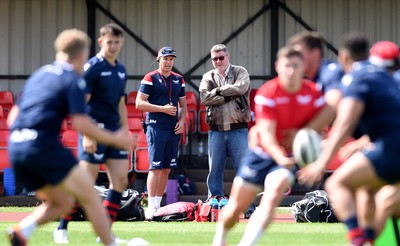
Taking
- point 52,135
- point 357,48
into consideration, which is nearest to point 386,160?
point 357,48

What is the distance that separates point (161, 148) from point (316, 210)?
8.19 ft

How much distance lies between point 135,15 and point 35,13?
7.07ft

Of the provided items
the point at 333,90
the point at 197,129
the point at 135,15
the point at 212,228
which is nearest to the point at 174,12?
the point at 135,15

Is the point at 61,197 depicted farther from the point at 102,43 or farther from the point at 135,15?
the point at 135,15

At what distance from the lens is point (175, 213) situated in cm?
1634

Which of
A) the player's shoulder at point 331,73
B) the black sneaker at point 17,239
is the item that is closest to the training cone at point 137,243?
the black sneaker at point 17,239

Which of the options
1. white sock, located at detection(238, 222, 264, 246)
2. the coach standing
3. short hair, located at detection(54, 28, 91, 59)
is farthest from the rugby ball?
the coach standing

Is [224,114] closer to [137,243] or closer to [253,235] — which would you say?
[137,243]

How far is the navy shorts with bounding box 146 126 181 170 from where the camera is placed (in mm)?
16594

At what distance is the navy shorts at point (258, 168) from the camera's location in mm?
10276

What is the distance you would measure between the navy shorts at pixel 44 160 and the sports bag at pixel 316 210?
23.1 feet

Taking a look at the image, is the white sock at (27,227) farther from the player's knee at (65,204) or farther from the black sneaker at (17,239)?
the player's knee at (65,204)

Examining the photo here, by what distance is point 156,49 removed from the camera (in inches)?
945

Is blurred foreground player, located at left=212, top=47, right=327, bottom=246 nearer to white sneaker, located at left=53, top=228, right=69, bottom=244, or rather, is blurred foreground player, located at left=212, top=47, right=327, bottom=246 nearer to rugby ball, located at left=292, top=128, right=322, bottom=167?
rugby ball, located at left=292, top=128, right=322, bottom=167
